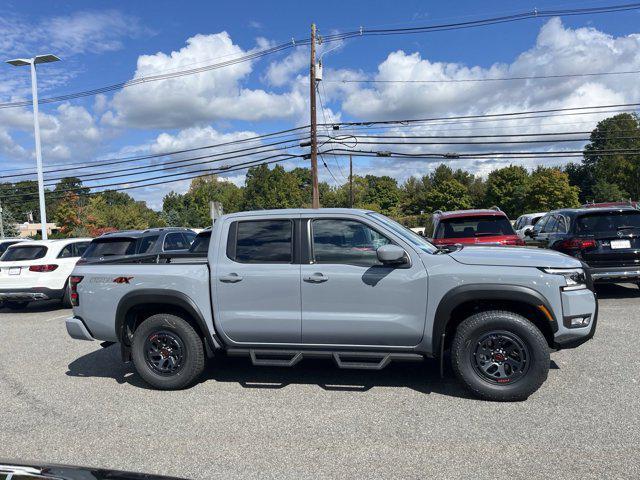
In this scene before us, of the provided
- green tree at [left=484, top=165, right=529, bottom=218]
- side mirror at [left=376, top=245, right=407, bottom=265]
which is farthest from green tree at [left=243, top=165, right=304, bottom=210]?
side mirror at [left=376, top=245, right=407, bottom=265]

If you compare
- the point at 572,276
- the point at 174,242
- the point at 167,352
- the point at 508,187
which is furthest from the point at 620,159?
the point at 167,352

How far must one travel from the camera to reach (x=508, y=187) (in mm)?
80000

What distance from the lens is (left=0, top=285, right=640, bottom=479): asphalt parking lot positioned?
341cm

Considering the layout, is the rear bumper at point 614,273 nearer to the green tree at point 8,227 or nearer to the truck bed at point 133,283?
the truck bed at point 133,283

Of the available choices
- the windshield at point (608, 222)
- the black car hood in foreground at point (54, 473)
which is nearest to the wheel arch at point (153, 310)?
the black car hood in foreground at point (54, 473)

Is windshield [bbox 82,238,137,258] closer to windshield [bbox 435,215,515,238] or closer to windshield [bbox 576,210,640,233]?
windshield [bbox 435,215,515,238]

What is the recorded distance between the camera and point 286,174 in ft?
297

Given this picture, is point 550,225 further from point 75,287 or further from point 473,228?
point 75,287

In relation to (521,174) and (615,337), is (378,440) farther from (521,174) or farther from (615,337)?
(521,174)

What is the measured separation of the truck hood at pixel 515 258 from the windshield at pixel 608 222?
4715 millimetres

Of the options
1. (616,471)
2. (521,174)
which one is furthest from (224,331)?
(521,174)

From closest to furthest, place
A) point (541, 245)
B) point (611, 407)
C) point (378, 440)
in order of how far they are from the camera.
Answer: point (378, 440) < point (611, 407) < point (541, 245)

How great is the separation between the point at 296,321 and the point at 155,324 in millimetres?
1501

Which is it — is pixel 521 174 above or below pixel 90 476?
above
